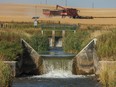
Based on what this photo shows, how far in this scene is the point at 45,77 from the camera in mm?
36656

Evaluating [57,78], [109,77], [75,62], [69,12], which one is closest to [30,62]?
[75,62]

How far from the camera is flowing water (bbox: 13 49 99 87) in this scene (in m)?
32.4

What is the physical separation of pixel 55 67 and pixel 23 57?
2526 mm

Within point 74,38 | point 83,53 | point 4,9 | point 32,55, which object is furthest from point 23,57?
point 4,9

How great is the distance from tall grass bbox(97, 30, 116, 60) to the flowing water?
1664 millimetres

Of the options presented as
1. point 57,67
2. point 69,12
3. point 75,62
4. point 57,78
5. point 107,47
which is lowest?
point 57,78

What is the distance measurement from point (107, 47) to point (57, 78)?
374 centimetres

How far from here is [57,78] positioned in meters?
36.1

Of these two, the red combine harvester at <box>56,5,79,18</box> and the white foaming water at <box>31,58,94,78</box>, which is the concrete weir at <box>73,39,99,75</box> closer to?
the white foaming water at <box>31,58,94,78</box>

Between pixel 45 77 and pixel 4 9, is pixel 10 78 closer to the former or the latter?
pixel 45 77

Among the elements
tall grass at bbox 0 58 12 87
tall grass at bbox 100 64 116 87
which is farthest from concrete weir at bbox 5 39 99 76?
tall grass at bbox 0 58 12 87

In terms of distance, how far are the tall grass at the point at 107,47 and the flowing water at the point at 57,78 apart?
5.46 feet

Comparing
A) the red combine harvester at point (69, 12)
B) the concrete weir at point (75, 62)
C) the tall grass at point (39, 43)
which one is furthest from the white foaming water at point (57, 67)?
the red combine harvester at point (69, 12)

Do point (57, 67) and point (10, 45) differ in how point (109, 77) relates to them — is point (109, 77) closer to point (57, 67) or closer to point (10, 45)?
point (10, 45)
